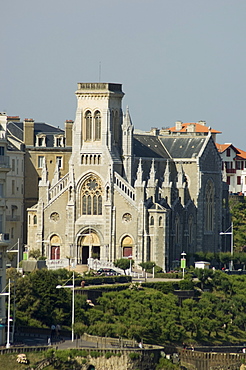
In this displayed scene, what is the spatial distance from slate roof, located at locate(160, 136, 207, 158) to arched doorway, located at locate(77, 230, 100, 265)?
15.2 meters

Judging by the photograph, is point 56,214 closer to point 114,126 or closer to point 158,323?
point 114,126

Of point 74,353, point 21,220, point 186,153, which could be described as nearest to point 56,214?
point 21,220

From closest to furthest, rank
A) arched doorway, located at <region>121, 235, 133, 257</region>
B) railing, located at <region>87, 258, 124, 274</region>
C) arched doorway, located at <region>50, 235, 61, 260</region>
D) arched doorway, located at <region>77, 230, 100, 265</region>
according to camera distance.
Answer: railing, located at <region>87, 258, 124, 274</region> → arched doorway, located at <region>121, 235, 133, 257</region> → arched doorway, located at <region>77, 230, 100, 265</region> → arched doorway, located at <region>50, 235, 61, 260</region>

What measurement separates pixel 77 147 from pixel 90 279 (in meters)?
20.6

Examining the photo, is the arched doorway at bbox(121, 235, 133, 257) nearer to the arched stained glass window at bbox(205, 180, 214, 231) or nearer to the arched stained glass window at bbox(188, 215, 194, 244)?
the arched stained glass window at bbox(188, 215, 194, 244)

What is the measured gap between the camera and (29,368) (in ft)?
308

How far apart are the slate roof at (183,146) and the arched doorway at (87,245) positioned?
15182 millimetres

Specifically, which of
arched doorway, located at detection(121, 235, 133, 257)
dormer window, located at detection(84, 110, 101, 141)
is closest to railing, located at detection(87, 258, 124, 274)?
arched doorway, located at detection(121, 235, 133, 257)

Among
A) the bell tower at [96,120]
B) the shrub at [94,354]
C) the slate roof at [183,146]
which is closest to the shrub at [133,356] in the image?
the shrub at [94,354]

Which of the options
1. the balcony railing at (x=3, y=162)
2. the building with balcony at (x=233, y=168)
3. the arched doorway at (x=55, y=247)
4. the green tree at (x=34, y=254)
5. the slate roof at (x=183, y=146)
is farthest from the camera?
the building with balcony at (x=233, y=168)

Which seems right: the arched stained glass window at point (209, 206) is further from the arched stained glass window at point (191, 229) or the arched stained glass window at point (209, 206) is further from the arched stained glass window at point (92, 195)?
the arched stained glass window at point (92, 195)

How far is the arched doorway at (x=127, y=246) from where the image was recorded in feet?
454

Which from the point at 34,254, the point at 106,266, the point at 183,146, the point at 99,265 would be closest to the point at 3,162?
the point at 99,265

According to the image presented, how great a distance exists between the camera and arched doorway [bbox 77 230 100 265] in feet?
457
